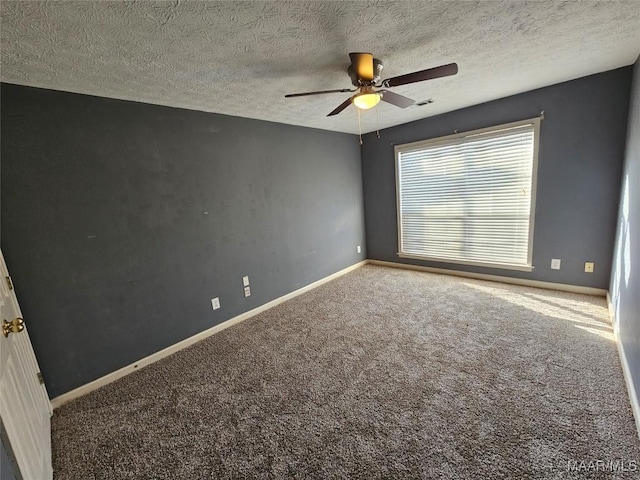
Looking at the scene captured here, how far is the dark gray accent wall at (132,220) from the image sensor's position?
1.89 metres

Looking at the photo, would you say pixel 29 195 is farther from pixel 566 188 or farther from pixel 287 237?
pixel 566 188

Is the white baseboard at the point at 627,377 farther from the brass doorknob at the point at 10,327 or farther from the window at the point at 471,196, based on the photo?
the brass doorknob at the point at 10,327

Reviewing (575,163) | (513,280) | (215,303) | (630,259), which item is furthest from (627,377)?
(215,303)

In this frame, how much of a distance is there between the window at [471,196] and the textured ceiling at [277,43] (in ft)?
3.15

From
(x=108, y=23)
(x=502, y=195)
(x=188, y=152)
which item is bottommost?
(x=502, y=195)

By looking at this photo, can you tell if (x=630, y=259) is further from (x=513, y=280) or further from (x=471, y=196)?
(x=471, y=196)

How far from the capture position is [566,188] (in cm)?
301

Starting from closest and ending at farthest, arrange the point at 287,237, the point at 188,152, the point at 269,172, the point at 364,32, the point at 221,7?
the point at 221,7 → the point at 364,32 → the point at 188,152 → the point at 269,172 → the point at 287,237

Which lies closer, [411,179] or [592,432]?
[592,432]

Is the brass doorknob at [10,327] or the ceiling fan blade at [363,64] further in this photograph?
the ceiling fan blade at [363,64]

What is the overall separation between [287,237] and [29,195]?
235 cm

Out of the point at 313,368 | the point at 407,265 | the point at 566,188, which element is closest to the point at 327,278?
the point at 407,265

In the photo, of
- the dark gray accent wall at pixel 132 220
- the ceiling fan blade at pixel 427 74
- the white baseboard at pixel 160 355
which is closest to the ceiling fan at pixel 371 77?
the ceiling fan blade at pixel 427 74

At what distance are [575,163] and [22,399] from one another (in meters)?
4.75
